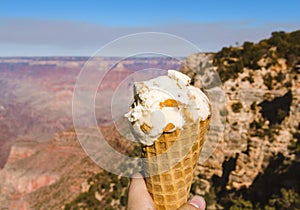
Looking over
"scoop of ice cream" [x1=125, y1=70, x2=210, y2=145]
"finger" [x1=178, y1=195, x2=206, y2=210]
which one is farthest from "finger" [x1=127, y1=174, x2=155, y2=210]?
"scoop of ice cream" [x1=125, y1=70, x2=210, y2=145]

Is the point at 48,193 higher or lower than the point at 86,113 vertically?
lower

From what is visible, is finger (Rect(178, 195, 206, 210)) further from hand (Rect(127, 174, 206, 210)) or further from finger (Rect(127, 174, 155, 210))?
finger (Rect(127, 174, 155, 210))

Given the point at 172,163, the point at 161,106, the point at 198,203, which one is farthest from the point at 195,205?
the point at 161,106

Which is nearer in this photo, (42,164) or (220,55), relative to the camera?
(220,55)

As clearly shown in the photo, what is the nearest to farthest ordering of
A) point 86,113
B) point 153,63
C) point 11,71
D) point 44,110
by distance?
1. point 153,63
2. point 86,113
3. point 44,110
4. point 11,71

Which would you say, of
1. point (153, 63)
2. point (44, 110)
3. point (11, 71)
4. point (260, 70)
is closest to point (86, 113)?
point (153, 63)

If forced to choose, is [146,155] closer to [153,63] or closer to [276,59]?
[153,63]

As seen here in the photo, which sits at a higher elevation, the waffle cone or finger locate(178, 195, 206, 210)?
the waffle cone
